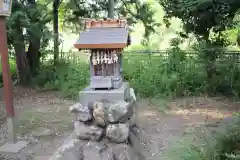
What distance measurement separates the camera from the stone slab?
4.71 m

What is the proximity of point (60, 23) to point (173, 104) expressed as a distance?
6.25m

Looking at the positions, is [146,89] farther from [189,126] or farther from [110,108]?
[110,108]

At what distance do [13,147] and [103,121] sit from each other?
1.89 m

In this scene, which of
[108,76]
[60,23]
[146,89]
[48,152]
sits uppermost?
[60,23]

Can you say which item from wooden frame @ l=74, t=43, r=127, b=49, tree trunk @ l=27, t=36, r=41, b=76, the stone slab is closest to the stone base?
wooden frame @ l=74, t=43, r=127, b=49

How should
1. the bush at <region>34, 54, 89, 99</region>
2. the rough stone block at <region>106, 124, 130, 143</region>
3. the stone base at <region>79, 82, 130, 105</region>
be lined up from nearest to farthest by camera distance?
the rough stone block at <region>106, 124, 130, 143</region> < the stone base at <region>79, 82, 130, 105</region> < the bush at <region>34, 54, 89, 99</region>

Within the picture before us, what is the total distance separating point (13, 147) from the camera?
191 inches

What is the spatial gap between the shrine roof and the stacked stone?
2.92 ft

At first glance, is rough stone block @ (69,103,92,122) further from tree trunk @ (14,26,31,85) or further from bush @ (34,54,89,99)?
tree trunk @ (14,26,31,85)

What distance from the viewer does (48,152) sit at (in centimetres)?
471

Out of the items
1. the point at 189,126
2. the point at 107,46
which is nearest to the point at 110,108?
the point at 107,46

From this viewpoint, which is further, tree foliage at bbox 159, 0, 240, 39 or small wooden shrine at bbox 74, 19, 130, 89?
tree foliage at bbox 159, 0, 240, 39

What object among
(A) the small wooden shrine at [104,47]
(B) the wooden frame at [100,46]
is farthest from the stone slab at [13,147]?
(B) the wooden frame at [100,46]

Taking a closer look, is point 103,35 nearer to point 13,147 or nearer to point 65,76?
point 13,147
